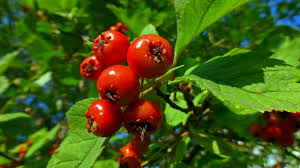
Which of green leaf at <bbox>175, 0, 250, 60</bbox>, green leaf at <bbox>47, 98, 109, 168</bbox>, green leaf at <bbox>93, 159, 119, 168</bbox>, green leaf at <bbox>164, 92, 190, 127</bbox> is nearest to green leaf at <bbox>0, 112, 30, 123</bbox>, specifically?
green leaf at <bbox>93, 159, 119, 168</bbox>

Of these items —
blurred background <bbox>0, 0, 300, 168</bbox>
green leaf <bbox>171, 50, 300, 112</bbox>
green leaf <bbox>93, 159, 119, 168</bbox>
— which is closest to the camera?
green leaf <bbox>171, 50, 300, 112</bbox>

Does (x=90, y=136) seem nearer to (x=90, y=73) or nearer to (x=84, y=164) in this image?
(x=84, y=164)

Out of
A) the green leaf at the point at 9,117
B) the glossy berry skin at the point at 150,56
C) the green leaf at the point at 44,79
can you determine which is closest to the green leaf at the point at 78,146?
the glossy berry skin at the point at 150,56

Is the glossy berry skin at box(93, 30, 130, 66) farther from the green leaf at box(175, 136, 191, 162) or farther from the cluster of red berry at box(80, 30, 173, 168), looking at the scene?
the green leaf at box(175, 136, 191, 162)

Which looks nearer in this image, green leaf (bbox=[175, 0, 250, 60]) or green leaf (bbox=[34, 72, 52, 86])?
green leaf (bbox=[175, 0, 250, 60])

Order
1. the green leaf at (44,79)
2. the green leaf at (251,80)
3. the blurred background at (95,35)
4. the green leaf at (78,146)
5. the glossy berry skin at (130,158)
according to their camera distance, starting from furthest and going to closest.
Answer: the green leaf at (44,79) < the blurred background at (95,35) < the glossy berry skin at (130,158) < the green leaf at (78,146) < the green leaf at (251,80)

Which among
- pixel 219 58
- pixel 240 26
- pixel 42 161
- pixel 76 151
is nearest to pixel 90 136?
pixel 76 151

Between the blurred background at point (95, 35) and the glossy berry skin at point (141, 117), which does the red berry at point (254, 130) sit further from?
the glossy berry skin at point (141, 117)
